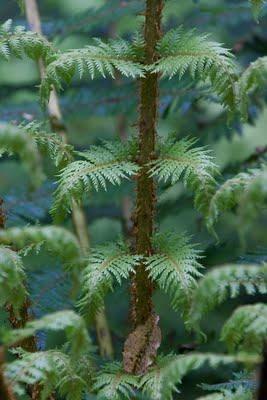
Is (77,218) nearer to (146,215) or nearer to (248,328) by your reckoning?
(146,215)

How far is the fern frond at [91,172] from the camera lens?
975mm

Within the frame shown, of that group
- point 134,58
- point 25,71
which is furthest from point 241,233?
point 25,71

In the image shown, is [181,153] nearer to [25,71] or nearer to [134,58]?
[134,58]

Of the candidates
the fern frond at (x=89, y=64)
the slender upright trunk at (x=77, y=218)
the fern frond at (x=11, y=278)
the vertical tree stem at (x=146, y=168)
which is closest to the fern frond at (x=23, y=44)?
the fern frond at (x=89, y=64)

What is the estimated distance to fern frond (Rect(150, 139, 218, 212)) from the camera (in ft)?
3.08

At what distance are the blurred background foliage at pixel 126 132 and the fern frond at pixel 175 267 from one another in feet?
0.15

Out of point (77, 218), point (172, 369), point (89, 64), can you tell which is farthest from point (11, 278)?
point (77, 218)

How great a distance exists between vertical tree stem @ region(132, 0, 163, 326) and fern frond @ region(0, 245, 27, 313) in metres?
0.19

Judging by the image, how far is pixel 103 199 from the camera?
6.21ft

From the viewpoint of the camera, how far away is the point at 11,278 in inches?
32.8

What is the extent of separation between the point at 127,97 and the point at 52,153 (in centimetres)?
88

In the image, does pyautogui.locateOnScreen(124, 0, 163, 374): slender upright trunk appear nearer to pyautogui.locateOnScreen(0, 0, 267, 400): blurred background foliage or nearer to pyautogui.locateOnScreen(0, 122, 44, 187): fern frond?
pyautogui.locateOnScreen(0, 0, 267, 400): blurred background foliage

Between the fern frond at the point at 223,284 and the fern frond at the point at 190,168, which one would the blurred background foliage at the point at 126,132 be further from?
the fern frond at the point at 223,284

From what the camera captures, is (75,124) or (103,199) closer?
(103,199)
